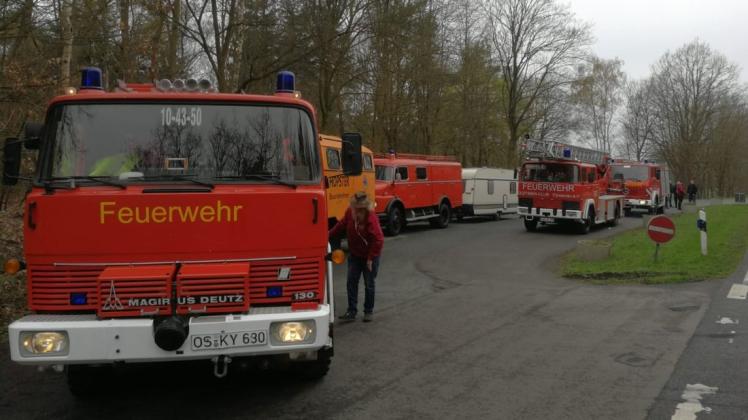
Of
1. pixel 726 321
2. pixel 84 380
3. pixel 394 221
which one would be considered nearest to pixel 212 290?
pixel 84 380

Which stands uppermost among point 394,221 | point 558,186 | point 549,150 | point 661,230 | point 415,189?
point 549,150

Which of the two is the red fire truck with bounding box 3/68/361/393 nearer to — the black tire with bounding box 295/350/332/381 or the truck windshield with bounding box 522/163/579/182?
the black tire with bounding box 295/350/332/381

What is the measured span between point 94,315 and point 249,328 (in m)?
1.10

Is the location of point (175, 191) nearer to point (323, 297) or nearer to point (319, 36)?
point (323, 297)

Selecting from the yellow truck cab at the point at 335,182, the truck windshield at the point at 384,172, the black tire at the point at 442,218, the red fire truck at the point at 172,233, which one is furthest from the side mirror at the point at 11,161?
the black tire at the point at 442,218

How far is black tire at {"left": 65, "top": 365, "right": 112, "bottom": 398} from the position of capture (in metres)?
4.85

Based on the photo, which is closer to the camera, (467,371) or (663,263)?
(467,371)

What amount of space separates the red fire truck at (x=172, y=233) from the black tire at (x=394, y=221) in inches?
562

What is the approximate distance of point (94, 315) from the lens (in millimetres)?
4191

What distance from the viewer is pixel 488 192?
87.3 feet

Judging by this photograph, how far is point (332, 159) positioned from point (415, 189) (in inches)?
285

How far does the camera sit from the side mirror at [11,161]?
489cm

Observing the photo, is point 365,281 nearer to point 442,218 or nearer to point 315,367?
point 315,367

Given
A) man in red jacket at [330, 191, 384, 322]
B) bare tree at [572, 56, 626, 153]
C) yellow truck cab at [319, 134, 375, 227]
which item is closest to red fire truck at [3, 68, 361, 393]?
man in red jacket at [330, 191, 384, 322]
